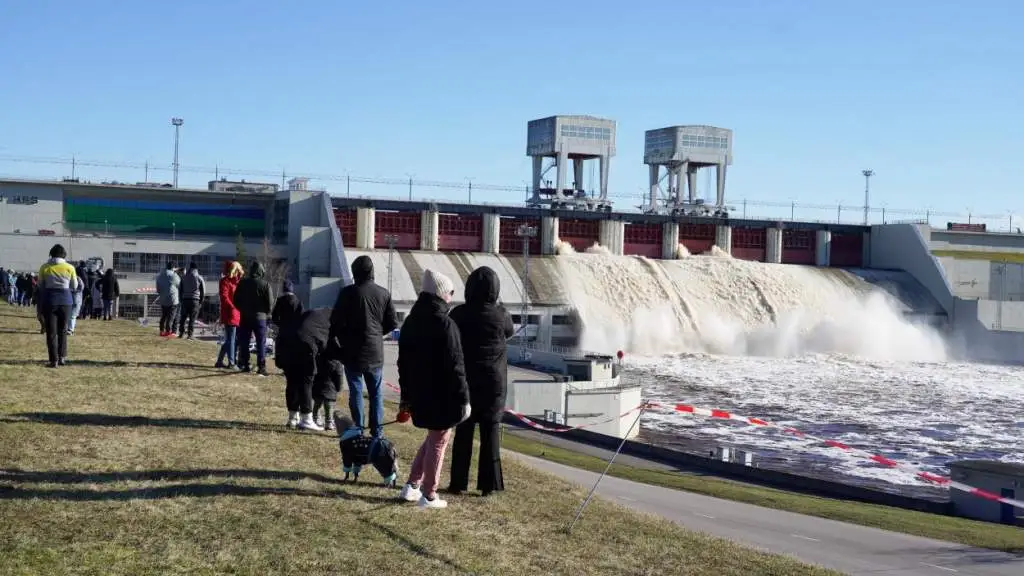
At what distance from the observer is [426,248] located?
217 feet

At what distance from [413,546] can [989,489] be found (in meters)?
14.7

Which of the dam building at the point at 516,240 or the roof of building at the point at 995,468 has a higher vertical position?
the dam building at the point at 516,240

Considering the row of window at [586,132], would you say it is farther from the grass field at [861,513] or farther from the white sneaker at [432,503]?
the white sneaker at [432,503]

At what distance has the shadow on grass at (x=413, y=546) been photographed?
6914mm

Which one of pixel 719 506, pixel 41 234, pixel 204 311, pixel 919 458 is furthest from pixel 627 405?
pixel 41 234

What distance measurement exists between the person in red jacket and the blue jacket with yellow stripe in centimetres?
264

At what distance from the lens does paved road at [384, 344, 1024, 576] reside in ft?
32.5

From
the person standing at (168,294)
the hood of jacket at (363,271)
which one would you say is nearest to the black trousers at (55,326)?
the hood of jacket at (363,271)

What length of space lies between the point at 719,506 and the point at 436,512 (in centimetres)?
616

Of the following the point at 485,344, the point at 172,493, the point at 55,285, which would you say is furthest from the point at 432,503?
the point at 55,285

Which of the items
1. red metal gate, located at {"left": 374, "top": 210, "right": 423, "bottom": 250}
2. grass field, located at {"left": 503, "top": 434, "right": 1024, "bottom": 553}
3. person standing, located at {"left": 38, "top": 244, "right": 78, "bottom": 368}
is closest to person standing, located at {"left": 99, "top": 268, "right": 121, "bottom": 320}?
grass field, located at {"left": 503, "top": 434, "right": 1024, "bottom": 553}

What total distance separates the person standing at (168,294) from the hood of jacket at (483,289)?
1529 cm

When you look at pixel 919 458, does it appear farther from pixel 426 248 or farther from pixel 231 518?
pixel 426 248

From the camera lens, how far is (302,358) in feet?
40.2
